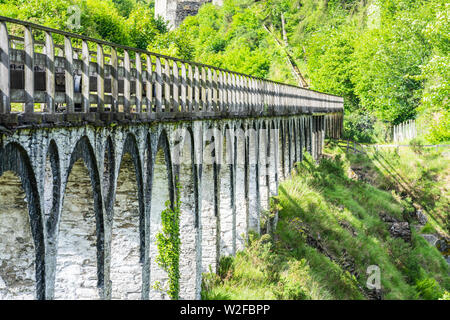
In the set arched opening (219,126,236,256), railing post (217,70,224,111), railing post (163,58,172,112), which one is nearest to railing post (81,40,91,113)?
railing post (163,58,172,112)

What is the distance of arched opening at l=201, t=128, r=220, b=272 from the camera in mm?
15617

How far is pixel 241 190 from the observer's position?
1934 centimetres

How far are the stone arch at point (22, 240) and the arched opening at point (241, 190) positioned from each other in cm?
1194

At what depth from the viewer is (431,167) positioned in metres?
38.5

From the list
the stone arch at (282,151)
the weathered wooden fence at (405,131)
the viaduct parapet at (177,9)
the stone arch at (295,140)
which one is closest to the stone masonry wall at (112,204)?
the stone arch at (282,151)

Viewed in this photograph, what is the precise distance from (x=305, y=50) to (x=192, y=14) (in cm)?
2722

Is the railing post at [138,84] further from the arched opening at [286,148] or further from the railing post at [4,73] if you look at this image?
the arched opening at [286,148]

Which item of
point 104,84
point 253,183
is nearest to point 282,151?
point 253,183

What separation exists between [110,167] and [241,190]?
34.1 feet

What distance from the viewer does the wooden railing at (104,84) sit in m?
6.71

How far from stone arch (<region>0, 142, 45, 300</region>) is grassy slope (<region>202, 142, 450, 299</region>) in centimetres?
778

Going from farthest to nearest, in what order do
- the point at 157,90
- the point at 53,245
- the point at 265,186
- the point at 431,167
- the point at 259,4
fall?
the point at 259,4, the point at 431,167, the point at 265,186, the point at 157,90, the point at 53,245

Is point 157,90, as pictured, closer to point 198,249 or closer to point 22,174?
point 198,249

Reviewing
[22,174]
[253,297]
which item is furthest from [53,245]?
[253,297]
